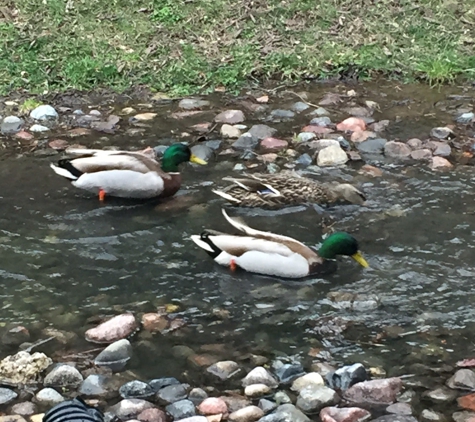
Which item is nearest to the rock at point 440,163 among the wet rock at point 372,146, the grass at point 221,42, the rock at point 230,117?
the wet rock at point 372,146

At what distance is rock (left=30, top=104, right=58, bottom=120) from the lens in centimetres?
758

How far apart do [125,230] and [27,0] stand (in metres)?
5.19

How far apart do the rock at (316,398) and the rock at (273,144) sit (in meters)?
A: 3.39

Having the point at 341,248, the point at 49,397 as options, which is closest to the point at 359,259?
the point at 341,248

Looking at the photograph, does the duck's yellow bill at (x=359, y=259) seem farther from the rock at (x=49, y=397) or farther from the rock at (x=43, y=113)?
the rock at (x=43, y=113)

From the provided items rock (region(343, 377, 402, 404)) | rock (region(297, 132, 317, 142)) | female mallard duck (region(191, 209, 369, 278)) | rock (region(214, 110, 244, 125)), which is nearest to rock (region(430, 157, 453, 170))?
rock (region(297, 132, 317, 142))

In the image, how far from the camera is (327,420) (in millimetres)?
3457

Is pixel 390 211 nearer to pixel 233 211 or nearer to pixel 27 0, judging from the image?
pixel 233 211

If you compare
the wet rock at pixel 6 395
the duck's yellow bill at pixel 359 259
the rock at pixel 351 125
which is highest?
the rock at pixel 351 125

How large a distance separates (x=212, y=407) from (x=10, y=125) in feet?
15.2

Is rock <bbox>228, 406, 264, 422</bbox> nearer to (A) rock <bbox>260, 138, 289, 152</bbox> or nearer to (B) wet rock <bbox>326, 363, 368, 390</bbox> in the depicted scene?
(B) wet rock <bbox>326, 363, 368, 390</bbox>

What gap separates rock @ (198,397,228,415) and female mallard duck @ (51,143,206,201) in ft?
8.34

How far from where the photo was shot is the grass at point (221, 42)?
8586 mm

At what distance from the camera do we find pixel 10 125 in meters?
7.39
